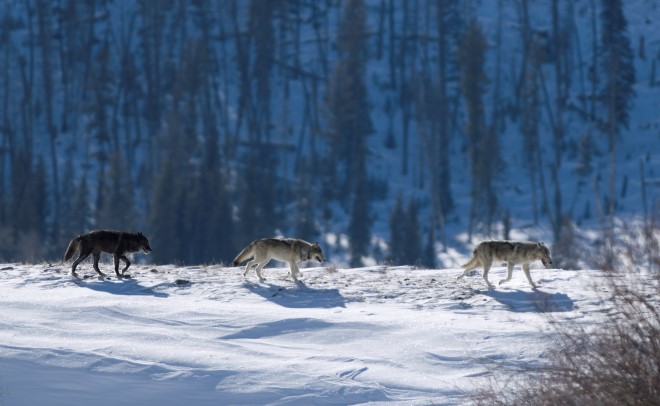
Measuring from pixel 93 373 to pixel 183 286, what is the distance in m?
5.05

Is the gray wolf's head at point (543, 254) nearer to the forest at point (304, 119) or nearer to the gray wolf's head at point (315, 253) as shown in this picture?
the gray wolf's head at point (315, 253)

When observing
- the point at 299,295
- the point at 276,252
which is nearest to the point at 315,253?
the point at 276,252

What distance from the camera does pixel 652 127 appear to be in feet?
202

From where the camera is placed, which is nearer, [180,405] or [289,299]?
[180,405]

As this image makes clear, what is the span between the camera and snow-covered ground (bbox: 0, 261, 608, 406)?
12.0m

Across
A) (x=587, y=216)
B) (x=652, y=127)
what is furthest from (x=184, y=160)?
(x=652, y=127)

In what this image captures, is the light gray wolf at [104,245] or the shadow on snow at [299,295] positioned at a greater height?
the light gray wolf at [104,245]

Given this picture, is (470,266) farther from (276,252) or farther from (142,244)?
(142,244)

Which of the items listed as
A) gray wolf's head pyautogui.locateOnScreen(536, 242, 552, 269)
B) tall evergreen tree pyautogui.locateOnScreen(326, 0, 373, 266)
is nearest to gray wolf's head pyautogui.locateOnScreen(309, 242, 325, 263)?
gray wolf's head pyautogui.locateOnScreen(536, 242, 552, 269)

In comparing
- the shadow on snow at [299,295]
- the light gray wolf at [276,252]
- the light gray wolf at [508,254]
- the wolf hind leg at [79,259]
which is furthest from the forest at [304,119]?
the shadow on snow at [299,295]

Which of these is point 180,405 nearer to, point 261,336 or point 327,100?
point 261,336

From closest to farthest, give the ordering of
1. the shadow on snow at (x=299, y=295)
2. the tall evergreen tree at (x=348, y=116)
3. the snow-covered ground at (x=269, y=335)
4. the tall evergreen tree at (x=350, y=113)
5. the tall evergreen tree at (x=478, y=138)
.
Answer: the snow-covered ground at (x=269, y=335) < the shadow on snow at (x=299, y=295) < the tall evergreen tree at (x=478, y=138) < the tall evergreen tree at (x=350, y=113) < the tall evergreen tree at (x=348, y=116)

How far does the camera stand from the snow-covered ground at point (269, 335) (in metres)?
12.0

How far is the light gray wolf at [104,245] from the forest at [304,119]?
32551mm
